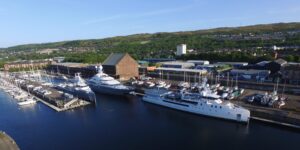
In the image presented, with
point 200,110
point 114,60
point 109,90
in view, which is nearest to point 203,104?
point 200,110

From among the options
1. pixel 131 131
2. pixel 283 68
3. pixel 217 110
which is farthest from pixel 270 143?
pixel 283 68

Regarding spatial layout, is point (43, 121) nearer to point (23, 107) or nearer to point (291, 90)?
point (23, 107)

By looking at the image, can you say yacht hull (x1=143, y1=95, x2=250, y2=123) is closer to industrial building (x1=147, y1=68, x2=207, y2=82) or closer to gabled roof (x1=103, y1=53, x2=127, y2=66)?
industrial building (x1=147, y1=68, x2=207, y2=82)

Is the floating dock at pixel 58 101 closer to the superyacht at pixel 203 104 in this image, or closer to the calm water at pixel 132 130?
the calm water at pixel 132 130

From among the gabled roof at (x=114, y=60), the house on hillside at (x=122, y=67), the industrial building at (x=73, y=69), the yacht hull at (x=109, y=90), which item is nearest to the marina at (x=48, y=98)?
the yacht hull at (x=109, y=90)

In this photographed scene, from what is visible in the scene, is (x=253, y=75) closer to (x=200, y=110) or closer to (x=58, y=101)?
(x=200, y=110)
